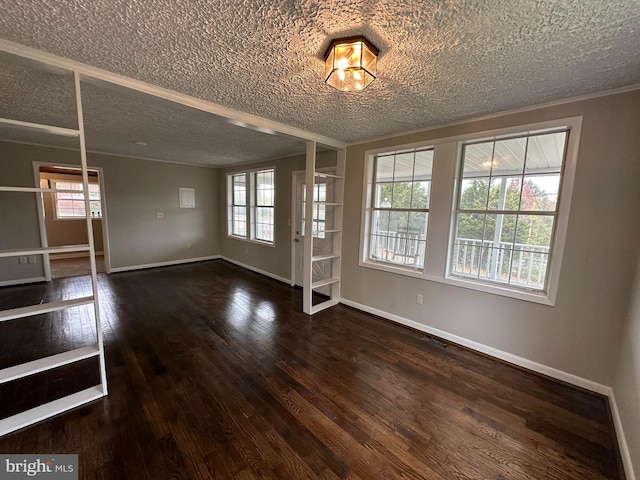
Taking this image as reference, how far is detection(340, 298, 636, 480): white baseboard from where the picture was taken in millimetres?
1582

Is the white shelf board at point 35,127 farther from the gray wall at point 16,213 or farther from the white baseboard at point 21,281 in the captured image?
the white baseboard at point 21,281

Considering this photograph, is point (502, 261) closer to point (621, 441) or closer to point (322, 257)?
point (621, 441)

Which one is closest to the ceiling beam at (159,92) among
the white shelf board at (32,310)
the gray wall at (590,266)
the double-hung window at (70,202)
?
the white shelf board at (32,310)

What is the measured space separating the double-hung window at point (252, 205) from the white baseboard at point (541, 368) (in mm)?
2970

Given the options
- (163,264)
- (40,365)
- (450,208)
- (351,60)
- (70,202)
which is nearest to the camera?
(351,60)

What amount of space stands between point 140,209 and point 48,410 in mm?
4555

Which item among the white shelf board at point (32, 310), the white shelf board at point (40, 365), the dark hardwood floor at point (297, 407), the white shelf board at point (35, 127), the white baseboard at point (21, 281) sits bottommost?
the dark hardwood floor at point (297, 407)

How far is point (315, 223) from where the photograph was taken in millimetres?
4344

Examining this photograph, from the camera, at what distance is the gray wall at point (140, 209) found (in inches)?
167

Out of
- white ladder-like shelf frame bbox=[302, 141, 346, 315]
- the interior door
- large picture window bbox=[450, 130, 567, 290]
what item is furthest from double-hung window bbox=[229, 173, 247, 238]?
large picture window bbox=[450, 130, 567, 290]

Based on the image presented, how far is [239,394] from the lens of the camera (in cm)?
200

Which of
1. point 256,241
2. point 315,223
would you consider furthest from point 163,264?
point 315,223

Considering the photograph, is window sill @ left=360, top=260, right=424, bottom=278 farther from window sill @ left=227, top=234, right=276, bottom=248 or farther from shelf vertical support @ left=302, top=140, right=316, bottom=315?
window sill @ left=227, top=234, right=276, bottom=248

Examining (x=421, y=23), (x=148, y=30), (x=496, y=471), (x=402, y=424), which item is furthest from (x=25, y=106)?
(x=496, y=471)
